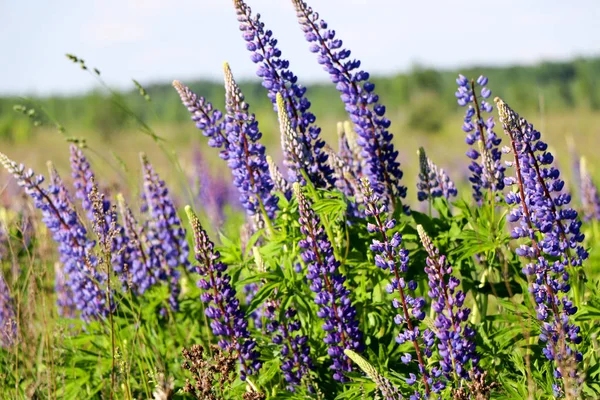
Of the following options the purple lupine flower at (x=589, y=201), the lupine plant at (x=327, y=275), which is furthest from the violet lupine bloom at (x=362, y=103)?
the purple lupine flower at (x=589, y=201)

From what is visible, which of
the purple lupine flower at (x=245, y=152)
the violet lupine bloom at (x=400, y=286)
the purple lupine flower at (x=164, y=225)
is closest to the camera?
the violet lupine bloom at (x=400, y=286)

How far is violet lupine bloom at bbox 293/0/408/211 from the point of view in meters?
3.27

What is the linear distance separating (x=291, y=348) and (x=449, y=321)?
2.39 ft

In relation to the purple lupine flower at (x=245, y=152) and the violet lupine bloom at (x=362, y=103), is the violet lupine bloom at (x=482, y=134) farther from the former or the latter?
the purple lupine flower at (x=245, y=152)

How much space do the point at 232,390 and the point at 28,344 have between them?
1.09m

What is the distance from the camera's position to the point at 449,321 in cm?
257

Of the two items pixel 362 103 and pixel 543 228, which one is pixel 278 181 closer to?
pixel 362 103

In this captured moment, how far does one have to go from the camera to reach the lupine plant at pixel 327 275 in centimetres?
259

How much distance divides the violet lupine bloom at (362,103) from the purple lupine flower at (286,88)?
17cm

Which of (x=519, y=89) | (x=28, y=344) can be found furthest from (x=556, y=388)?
(x=519, y=89)

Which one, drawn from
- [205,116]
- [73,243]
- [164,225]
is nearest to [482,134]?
[205,116]

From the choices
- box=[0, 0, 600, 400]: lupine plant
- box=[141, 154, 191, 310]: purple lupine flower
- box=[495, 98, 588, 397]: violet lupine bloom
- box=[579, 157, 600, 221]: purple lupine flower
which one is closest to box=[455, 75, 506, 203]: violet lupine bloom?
box=[0, 0, 600, 400]: lupine plant

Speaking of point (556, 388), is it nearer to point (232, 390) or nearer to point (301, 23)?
point (232, 390)

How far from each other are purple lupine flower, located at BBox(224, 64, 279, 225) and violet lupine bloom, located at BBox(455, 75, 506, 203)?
0.95m
